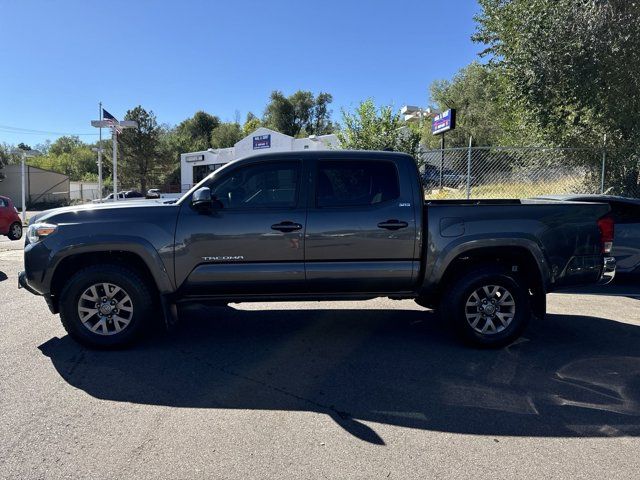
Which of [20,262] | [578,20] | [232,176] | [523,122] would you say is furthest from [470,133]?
[232,176]

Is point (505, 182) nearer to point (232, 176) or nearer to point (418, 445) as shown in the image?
point (232, 176)

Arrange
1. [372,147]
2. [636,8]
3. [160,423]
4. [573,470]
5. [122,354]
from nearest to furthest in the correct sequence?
[573,470], [160,423], [122,354], [636,8], [372,147]

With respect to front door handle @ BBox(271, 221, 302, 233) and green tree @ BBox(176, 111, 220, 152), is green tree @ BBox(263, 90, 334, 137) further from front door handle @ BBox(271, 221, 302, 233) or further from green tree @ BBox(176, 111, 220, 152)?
front door handle @ BBox(271, 221, 302, 233)

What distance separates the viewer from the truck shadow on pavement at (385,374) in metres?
3.57

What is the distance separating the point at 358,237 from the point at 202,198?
1.55m

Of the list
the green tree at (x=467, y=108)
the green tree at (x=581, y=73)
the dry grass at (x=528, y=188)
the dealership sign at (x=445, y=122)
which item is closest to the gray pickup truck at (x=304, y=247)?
the dry grass at (x=528, y=188)

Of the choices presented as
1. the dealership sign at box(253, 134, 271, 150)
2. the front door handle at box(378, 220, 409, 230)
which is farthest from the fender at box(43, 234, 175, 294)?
the dealership sign at box(253, 134, 271, 150)

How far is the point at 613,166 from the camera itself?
1198 centimetres

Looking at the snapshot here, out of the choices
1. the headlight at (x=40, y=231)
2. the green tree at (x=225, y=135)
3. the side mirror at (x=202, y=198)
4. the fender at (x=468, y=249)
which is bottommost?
the fender at (x=468, y=249)

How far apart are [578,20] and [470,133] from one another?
84.4ft

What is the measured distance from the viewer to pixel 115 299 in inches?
190

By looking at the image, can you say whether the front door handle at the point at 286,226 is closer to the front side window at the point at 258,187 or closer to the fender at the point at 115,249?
the front side window at the point at 258,187

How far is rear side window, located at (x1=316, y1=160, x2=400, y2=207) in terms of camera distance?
489 centimetres

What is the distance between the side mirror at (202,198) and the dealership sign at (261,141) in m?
36.2
